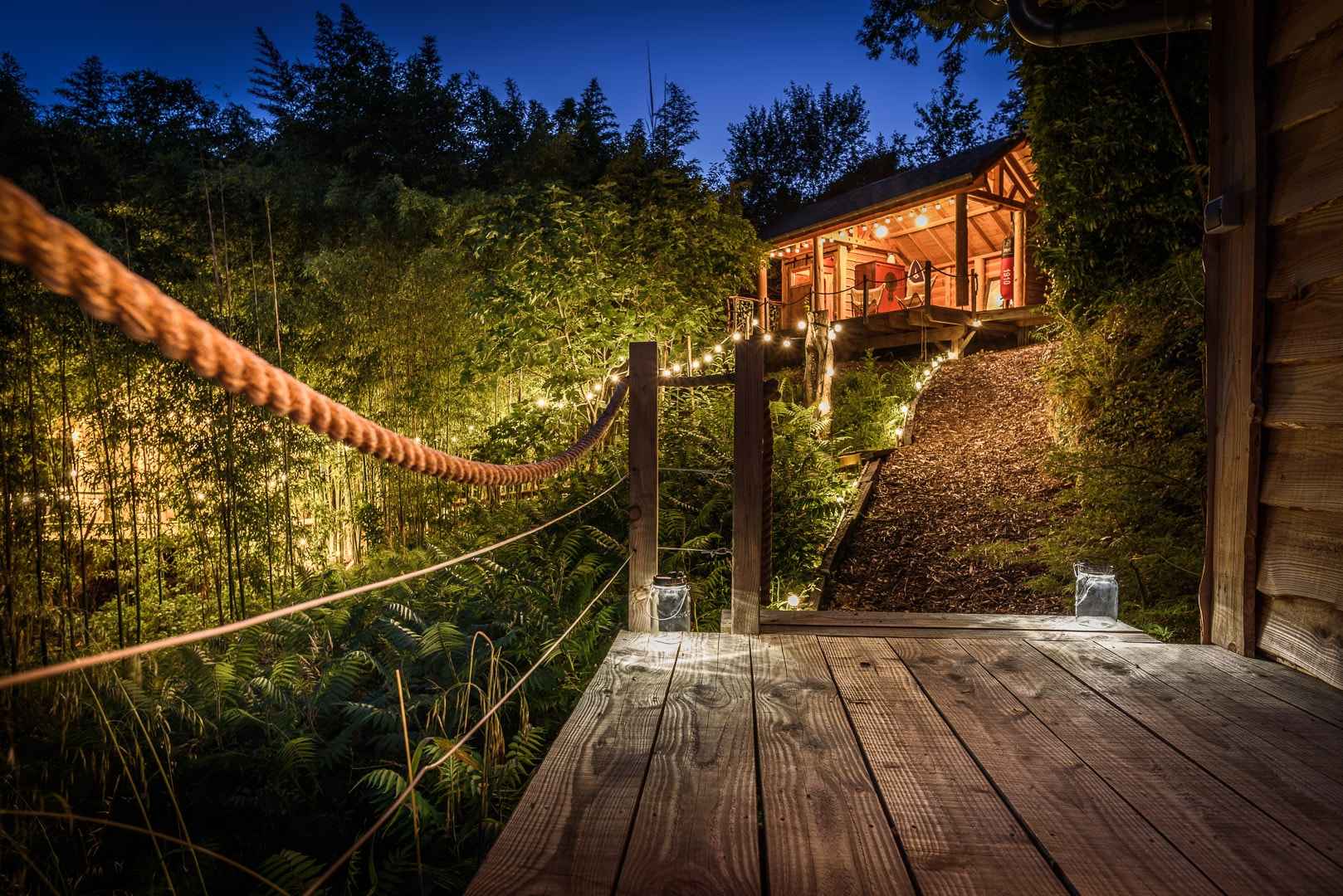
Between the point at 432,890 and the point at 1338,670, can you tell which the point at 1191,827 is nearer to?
the point at 1338,670

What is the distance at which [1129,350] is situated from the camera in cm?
545

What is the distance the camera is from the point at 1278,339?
2.41 m

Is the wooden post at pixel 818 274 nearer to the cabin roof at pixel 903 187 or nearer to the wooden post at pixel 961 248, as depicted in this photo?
the cabin roof at pixel 903 187

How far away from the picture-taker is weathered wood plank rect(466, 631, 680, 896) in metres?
1.20

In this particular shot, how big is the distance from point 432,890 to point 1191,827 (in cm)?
203

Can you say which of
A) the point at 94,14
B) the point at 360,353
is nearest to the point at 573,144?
the point at 360,353

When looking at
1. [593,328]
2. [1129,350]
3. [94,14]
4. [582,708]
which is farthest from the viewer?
[94,14]

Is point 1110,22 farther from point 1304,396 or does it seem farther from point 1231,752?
point 1231,752

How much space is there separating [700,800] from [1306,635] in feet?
7.01

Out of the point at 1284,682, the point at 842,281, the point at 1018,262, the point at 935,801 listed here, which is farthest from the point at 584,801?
the point at 842,281

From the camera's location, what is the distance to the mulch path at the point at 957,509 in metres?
5.10

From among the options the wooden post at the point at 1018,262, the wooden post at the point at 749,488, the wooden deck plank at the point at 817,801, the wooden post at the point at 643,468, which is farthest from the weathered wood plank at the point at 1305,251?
the wooden post at the point at 1018,262

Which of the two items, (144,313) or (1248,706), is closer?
(144,313)

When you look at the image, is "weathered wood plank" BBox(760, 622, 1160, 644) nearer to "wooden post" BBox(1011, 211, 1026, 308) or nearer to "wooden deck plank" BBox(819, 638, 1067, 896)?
"wooden deck plank" BBox(819, 638, 1067, 896)
